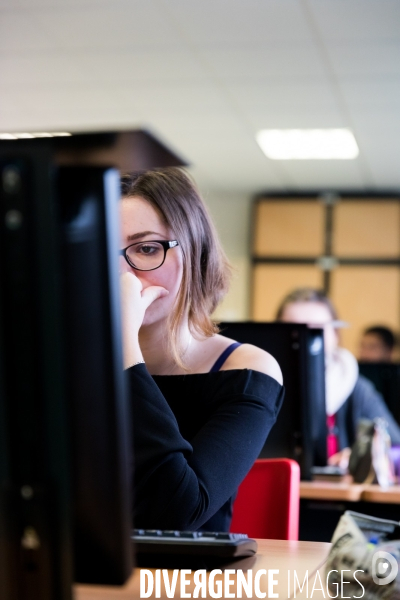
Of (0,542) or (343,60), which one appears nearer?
(0,542)

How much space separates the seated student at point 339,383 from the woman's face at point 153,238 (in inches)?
74.4

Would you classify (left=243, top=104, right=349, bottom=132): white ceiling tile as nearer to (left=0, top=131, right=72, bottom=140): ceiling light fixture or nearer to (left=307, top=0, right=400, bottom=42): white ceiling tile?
(left=307, top=0, right=400, bottom=42): white ceiling tile

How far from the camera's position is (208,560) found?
907mm

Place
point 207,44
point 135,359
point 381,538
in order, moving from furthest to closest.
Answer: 1. point 207,44
2. point 135,359
3. point 381,538

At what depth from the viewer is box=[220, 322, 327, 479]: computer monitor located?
6.68 ft

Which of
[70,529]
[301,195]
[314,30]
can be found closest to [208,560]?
[70,529]

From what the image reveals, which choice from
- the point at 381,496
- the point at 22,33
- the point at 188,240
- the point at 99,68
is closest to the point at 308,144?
the point at 99,68

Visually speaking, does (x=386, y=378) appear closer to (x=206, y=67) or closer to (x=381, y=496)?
(x=381, y=496)

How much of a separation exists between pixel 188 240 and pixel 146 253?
0.09 m

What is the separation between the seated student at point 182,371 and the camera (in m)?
1.08

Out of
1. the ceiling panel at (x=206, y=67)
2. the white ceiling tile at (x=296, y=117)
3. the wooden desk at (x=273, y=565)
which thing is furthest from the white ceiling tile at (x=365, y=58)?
the wooden desk at (x=273, y=565)

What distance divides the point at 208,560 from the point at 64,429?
17.1 inches

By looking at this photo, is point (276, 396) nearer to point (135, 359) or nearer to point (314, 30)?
point (135, 359)

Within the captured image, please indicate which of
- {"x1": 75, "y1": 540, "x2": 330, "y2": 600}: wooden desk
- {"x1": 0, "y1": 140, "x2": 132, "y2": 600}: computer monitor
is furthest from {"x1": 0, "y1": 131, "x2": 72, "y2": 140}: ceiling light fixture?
{"x1": 75, "y1": 540, "x2": 330, "y2": 600}: wooden desk
